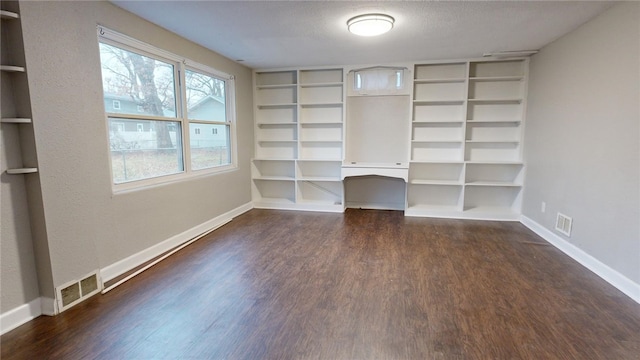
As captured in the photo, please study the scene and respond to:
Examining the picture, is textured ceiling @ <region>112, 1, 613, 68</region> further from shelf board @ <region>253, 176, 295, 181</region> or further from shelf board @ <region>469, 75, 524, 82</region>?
shelf board @ <region>253, 176, 295, 181</region>

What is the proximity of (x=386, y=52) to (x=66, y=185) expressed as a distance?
146 inches

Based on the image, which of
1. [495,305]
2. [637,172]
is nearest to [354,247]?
[495,305]

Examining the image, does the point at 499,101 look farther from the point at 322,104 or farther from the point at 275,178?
the point at 275,178

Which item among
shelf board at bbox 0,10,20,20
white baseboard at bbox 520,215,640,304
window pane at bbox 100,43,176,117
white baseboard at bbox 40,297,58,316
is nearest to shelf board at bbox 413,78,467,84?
white baseboard at bbox 520,215,640,304

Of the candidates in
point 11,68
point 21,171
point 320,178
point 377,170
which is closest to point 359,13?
point 377,170

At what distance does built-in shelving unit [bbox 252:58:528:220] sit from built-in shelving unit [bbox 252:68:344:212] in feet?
0.06

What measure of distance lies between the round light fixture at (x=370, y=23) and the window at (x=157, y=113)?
6.34 ft

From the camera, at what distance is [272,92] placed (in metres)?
5.34

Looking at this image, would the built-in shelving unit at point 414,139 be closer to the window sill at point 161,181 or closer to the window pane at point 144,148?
the window sill at point 161,181

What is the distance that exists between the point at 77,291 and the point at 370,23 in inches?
125

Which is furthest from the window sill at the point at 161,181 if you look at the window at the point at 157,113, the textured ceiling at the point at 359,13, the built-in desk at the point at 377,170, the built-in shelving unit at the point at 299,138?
the built-in desk at the point at 377,170

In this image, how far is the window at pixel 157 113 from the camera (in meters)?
2.72

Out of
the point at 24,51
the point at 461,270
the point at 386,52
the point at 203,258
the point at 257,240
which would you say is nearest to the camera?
the point at 24,51

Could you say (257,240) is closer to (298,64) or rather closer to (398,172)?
(398,172)
